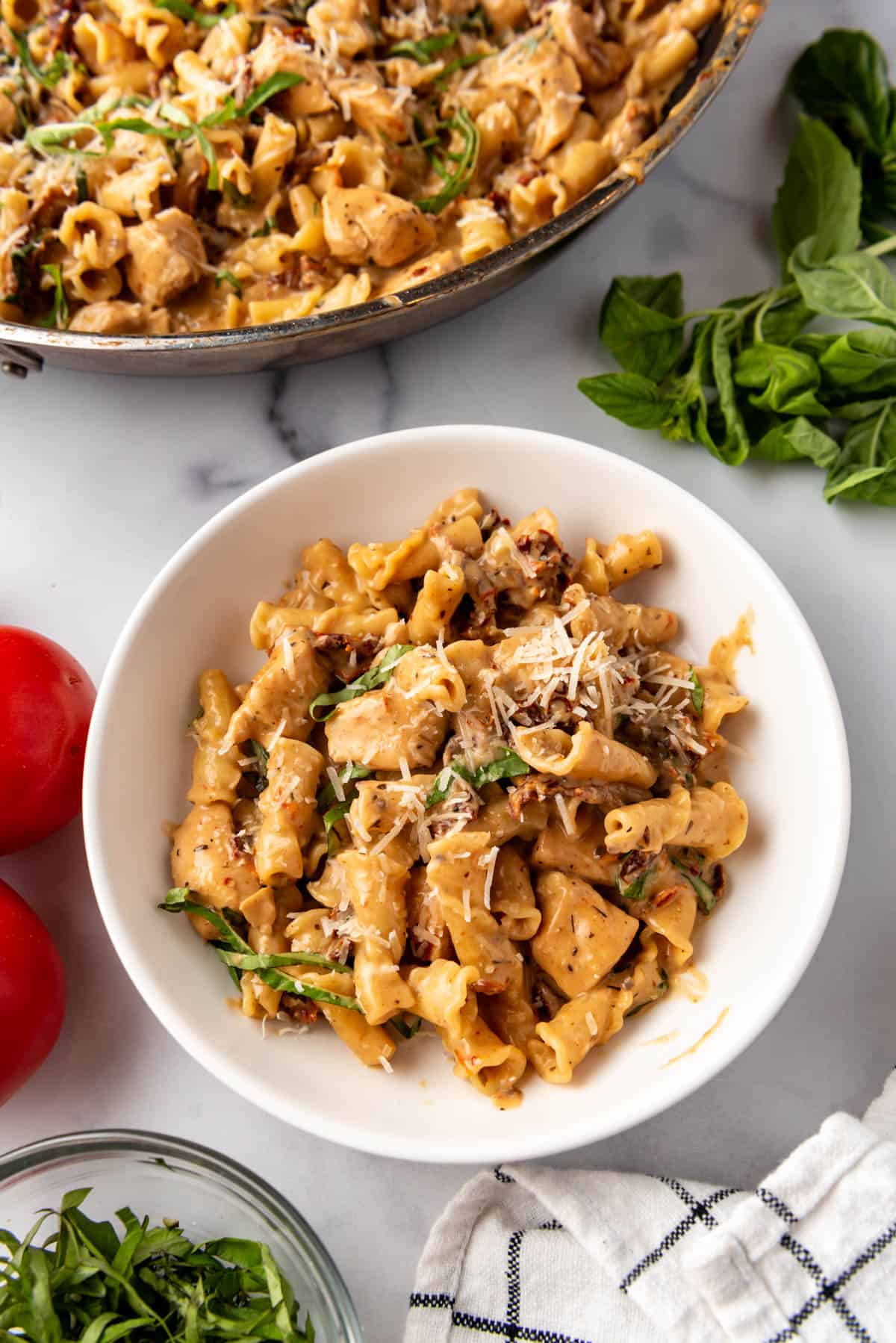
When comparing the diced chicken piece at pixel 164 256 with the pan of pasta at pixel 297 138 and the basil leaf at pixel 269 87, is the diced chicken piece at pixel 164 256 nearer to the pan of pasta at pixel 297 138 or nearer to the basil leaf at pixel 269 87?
the pan of pasta at pixel 297 138

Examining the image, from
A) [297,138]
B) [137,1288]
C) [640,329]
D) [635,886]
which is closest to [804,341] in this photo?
[640,329]

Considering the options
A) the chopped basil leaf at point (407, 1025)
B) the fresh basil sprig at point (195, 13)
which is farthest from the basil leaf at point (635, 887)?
the fresh basil sprig at point (195, 13)

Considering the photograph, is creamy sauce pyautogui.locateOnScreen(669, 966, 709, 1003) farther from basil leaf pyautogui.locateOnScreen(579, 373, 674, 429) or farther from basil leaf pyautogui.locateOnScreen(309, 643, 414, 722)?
basil leaf pyautogui.locateOnScreen(579, 373, 674, 429)

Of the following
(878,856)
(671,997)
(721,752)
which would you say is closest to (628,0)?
(721,752)

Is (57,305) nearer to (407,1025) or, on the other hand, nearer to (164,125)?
(164,125)

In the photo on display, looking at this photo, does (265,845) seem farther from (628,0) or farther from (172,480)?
(628,0)

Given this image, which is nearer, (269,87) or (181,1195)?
(181,1195)

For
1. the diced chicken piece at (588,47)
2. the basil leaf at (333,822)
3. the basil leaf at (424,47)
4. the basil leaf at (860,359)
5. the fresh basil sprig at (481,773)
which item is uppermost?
the diced chicken piece at (588,47)
